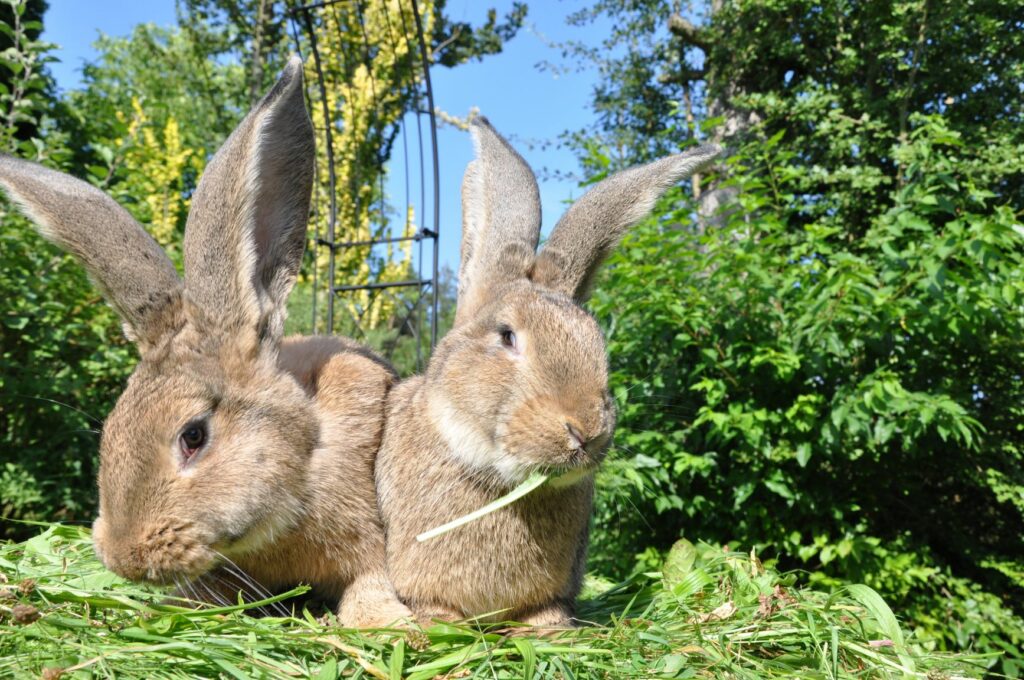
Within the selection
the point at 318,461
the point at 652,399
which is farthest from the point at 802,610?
the point at 652,399

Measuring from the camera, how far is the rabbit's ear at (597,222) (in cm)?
229

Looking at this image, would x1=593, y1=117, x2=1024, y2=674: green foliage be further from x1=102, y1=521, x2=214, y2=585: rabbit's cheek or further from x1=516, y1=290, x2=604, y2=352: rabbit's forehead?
x1=102, y1=521, x2=214, y2=585: rabbit's cheek

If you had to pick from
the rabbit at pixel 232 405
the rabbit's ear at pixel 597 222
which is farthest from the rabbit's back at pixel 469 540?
the rabbit's ear at pixel 597 222

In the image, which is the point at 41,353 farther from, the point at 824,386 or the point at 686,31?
the point at 686,31

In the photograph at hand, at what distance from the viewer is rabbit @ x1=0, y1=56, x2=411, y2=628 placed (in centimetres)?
177

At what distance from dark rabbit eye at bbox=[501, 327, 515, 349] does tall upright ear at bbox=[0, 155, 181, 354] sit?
3.05ft

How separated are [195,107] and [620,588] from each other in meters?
18.6

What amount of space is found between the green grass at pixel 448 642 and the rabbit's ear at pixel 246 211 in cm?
79

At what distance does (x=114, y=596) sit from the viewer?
69.8 inches

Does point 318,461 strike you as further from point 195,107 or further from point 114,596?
point 195,107

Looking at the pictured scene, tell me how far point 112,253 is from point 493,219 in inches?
45.1

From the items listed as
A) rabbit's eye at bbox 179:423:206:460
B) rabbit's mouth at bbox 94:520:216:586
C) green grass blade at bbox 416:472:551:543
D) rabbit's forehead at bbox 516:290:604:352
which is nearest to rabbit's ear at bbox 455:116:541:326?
rabbit's forehead at bbox 516:290:604:352

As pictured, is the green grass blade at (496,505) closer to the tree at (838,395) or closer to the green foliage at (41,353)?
the tree at (838,395)

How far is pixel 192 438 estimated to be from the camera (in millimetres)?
1849
